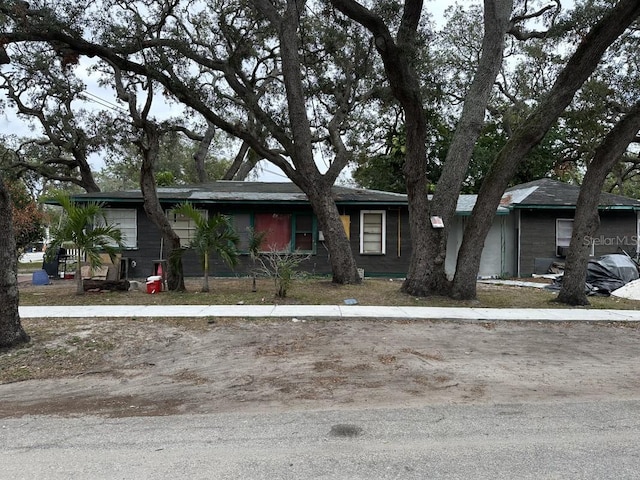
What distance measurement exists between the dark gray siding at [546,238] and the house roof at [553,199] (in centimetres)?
42

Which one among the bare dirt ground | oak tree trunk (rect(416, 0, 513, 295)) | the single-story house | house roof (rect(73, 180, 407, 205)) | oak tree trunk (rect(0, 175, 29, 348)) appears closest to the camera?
the bare dirt ground

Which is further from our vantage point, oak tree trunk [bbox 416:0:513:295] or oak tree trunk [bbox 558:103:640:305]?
oak tree trunk [bbox 416:0:513:295]

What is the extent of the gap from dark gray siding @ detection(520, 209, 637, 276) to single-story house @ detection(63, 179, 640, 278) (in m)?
0.03

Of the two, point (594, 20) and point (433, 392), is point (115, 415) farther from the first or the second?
point (594, 20)

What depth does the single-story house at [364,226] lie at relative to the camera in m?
16.3

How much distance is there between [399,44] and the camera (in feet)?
37.0

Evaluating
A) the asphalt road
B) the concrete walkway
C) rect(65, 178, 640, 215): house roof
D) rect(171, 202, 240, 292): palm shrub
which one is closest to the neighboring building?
rect(65, 178, 640, 215): house roof

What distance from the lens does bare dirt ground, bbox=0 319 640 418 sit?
16.1 ft

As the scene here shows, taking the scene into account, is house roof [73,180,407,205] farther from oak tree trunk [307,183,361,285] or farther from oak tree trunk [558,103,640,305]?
oak tree trunk [558,103,640,305]

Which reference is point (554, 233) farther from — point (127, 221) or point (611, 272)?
point (127, 221)

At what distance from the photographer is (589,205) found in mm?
10867

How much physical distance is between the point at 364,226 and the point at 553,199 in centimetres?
721

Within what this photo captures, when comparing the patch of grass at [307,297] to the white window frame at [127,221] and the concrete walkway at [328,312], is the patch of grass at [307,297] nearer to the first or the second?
the concrete walkway at [328,312]

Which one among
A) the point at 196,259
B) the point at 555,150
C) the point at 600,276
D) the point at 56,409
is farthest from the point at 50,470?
the point at 555,150
